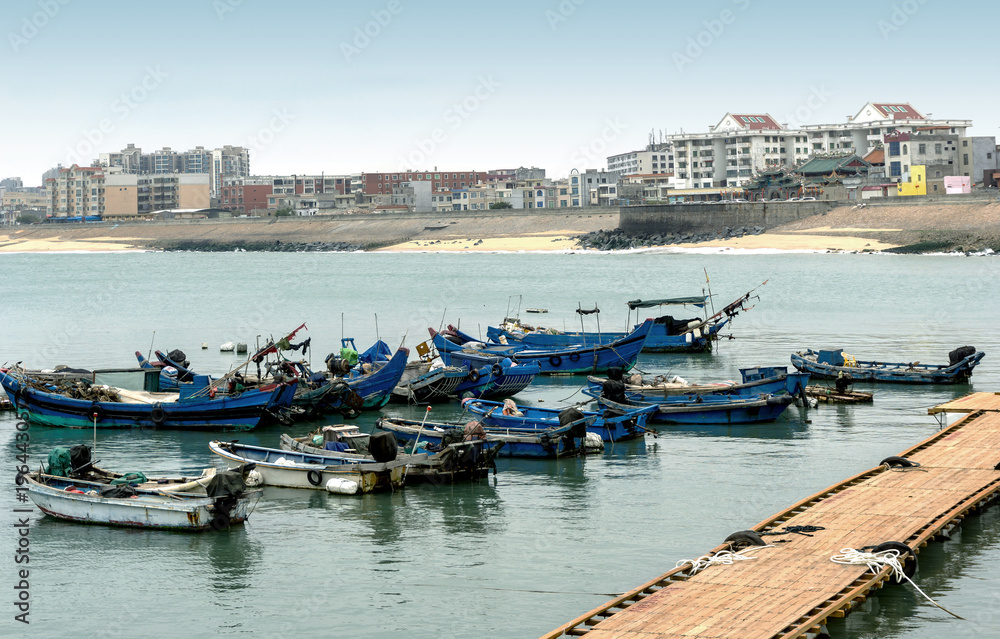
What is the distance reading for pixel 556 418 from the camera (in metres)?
25.4

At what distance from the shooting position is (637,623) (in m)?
12.6

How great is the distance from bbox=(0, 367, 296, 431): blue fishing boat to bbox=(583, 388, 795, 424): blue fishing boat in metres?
8.19

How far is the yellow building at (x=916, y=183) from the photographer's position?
407 ft

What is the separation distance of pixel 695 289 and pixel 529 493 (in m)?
58.1

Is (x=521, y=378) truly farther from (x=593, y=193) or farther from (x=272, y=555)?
(x=593, y=193)

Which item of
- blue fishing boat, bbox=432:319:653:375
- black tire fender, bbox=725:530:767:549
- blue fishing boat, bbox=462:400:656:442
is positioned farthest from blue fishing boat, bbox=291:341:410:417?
black tire fender, bbox=725:530:767:549

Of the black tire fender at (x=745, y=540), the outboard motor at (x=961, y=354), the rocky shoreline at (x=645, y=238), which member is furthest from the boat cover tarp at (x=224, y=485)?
the rocky shoreline at (x=645, y=238)

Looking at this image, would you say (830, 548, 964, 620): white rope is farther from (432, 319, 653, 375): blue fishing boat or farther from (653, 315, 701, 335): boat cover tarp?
(653, 315, 701, 335): boat cover tarp

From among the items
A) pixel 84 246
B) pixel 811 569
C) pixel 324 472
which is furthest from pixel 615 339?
pixel 84 246

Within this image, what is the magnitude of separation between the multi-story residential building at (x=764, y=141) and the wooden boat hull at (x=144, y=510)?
145217 mm

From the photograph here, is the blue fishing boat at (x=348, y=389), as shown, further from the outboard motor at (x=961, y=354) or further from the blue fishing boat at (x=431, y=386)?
the outboard motor at (x=961, y=354)

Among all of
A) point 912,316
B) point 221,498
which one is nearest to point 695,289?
point 912,316

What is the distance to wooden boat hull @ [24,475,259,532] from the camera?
18.4m

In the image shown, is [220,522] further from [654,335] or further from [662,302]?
[662,302]
